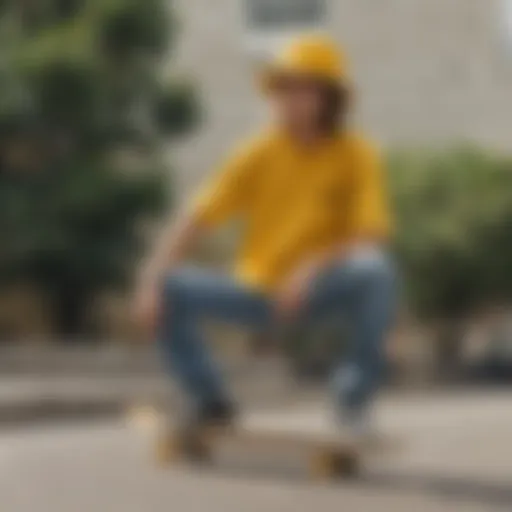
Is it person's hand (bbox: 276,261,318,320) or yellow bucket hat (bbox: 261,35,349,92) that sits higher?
yellow bucket hat (bbox: 261,35,349,92)

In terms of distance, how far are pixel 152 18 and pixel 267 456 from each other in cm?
703

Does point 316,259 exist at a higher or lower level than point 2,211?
lower

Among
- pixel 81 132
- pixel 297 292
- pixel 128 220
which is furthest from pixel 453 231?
pixel 297 292

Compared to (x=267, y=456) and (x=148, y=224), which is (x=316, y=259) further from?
(x=148, y=224)

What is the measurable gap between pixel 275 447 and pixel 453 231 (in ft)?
21.9

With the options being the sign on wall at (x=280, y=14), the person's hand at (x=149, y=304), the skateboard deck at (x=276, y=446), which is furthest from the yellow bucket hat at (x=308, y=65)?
the sign on wall at (x=280, y=14)

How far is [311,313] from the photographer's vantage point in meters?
5.58

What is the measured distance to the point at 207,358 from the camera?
5785 millimetres

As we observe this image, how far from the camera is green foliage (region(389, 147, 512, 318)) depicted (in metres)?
12.1

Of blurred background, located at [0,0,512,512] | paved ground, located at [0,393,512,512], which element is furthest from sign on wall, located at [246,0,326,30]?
paved ground, located at [0,393,512,512]

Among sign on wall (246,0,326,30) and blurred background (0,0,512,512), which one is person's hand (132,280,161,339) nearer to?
blurred background (0,0,512,512)

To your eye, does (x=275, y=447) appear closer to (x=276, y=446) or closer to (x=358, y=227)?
(x=276, y=446)

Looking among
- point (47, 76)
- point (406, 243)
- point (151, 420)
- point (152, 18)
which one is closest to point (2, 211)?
point (47, 76)

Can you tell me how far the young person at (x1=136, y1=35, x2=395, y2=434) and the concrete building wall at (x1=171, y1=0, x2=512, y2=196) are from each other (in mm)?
10167
